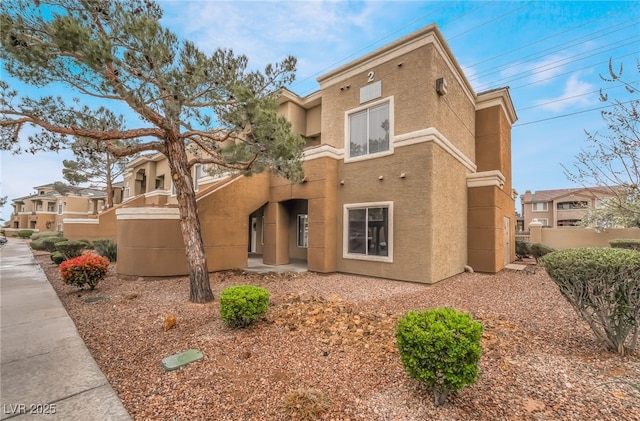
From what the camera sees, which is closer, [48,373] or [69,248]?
[48,373]

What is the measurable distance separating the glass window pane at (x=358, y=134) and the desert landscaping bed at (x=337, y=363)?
5453 millimetres

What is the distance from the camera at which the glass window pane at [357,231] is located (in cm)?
951

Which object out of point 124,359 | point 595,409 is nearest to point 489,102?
point 595,409

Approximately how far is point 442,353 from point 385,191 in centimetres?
687

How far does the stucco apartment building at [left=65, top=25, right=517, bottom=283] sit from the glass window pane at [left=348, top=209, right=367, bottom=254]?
4cm

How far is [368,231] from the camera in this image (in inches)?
370

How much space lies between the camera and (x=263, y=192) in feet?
37.5

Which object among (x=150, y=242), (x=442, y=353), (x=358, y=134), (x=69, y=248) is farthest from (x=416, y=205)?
(x=69, y=248)

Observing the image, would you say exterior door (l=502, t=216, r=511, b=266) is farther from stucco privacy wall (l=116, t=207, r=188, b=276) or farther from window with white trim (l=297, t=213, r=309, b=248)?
stucco privacy wall (l=116, t=207, r=188, b=276)

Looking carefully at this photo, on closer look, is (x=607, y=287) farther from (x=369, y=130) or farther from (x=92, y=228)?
(x=92, y=228)

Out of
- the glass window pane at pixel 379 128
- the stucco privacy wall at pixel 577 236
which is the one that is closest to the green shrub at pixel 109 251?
the glass window pane at pixel 379 128

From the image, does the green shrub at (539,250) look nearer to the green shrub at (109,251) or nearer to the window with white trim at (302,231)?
the window with white trim at (302,231)

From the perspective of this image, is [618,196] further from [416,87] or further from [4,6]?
[4,6]

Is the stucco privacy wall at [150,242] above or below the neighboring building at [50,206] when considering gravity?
below
